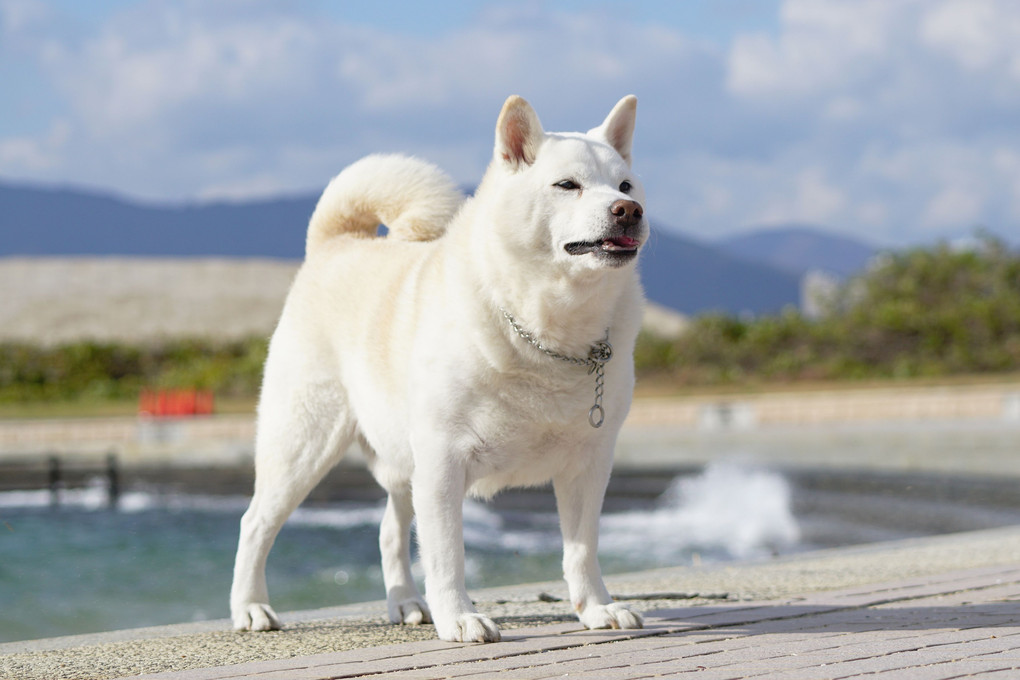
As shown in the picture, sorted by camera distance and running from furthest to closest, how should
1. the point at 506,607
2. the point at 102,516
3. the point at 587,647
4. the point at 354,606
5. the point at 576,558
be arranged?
the point at 102,516 → the point at 354,606 → the point at 506,607 → the point at 576,558 → the point at 587,647

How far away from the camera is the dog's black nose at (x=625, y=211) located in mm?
3057

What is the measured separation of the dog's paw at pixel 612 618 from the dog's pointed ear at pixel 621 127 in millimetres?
1494

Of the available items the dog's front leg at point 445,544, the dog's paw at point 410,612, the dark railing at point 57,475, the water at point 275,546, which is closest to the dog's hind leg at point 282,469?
the dog's paw at point 410,612

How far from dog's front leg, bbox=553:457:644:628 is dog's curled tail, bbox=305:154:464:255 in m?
1.38

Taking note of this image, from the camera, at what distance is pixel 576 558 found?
3.57m

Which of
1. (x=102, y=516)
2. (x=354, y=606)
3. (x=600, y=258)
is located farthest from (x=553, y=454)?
(x=102, y=516)

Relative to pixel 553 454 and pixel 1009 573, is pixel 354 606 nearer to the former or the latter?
pixel 553 454

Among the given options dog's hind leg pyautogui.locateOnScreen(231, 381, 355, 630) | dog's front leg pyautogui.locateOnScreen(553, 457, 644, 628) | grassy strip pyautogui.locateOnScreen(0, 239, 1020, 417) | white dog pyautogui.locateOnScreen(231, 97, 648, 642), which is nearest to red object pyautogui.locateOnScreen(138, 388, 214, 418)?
grassy strip pyautogui.locateOnScreen(0, 239, 1020, 417)

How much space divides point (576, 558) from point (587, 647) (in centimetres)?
38

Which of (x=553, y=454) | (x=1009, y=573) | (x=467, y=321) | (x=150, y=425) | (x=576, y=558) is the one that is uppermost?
(x=150, y=425)

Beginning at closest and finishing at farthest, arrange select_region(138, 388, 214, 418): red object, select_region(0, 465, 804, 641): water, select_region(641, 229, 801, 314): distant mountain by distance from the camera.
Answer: select_region(0, 465, 804, 641): water
select_region(138, 388, 214, 418): red object
select_region(641, 229, 801, 314): distant mountain

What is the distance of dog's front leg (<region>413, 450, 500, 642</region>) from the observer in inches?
131

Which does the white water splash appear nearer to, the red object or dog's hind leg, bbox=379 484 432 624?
dog's hind leg, bbox=379 484 432 624

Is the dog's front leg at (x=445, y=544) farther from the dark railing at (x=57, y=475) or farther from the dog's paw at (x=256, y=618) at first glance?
the dark railing at (x=57, y=475)
